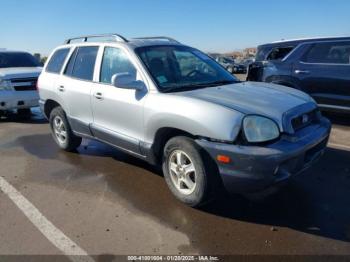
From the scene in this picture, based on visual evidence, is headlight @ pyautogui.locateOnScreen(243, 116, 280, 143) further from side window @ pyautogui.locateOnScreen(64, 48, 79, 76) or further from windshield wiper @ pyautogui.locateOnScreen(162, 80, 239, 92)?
side window @ pyautogui.locateOnScreen(64, 48, 79, 76)

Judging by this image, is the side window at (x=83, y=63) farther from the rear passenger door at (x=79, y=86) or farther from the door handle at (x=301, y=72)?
the door handle at (x=301, y=72)

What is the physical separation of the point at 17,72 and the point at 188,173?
730 cm

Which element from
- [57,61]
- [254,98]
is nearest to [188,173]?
[254,98]

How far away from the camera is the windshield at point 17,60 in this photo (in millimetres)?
10461

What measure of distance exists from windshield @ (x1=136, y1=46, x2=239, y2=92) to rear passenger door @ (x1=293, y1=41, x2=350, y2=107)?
3256 mm

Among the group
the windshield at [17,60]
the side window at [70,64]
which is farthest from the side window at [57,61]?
the windshield at [17,60]

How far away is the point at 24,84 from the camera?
9.48 metres

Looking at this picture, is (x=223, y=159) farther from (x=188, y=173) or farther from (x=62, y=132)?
(x=62, y=132)

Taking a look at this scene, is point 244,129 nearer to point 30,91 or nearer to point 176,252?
point 176,252

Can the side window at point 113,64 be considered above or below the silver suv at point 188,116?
above

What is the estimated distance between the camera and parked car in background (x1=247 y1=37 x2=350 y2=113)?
7.20 metres

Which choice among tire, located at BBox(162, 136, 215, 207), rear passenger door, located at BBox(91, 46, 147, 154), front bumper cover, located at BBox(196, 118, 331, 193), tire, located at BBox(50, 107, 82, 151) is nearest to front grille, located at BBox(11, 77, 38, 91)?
tire, located at BBox(50, 107, 82, 151)

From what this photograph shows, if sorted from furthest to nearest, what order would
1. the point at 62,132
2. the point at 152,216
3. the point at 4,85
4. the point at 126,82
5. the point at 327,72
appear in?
1. the point at 4,85
2. the point at 327,72
3. the point at 62,132
4. the point at 126,82
5. the point at 152,216

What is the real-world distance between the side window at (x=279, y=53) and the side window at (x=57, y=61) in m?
4.62
